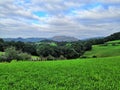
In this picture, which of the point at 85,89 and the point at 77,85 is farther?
the point at 77,85

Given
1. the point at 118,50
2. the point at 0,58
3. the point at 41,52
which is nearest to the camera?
the point at 0,58

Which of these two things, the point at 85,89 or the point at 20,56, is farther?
the point at 20,56

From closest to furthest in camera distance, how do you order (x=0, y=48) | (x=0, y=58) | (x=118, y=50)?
(x=0, y=58), (x=118, y=50), (x=0, y=48)

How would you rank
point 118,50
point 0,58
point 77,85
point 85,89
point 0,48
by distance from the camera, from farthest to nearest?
point 0,48 → point 118,50 → point 0,58 → point 77,85 → point 85,89

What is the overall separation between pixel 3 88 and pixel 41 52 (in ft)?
345

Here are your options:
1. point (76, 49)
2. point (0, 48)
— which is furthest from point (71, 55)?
point (0, 48)

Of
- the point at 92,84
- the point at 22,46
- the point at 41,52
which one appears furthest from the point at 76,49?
the point at 92,84

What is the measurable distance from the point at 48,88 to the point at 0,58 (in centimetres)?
6681

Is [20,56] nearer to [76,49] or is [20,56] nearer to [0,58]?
[0,58]

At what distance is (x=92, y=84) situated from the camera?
1697 centimetres

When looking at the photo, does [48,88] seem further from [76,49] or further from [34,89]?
[76,49]

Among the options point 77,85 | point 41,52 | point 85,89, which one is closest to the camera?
point 85,89

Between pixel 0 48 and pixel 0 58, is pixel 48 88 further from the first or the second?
pixel 0 48

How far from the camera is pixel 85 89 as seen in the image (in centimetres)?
1543
